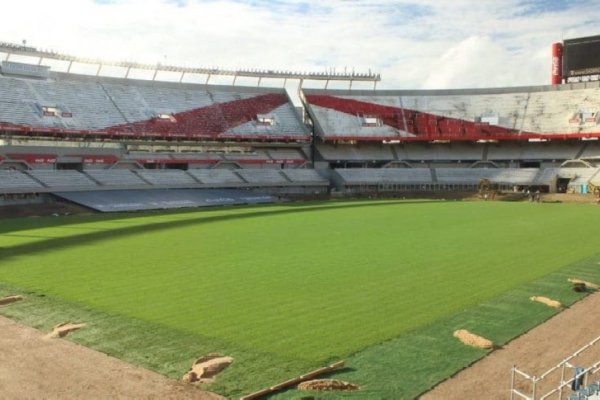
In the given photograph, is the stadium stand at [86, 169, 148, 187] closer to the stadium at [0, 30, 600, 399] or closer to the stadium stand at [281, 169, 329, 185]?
the stadium at [0, 30, 600, 399]

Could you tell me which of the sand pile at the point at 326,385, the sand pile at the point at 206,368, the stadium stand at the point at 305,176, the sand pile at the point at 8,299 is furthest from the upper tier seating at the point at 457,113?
the sand pile at the point at 326,385

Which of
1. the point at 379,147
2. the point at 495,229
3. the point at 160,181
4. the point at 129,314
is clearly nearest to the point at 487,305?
the point at 129,314

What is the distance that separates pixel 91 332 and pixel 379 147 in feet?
230

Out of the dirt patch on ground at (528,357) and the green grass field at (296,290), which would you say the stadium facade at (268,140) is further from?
the dirt patch on ground at (528,357)

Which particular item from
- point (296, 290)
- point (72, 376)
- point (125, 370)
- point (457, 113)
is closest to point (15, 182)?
point (296, 290)

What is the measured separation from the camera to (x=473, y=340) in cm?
1284

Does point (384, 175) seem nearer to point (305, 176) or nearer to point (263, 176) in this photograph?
point (305, 176)

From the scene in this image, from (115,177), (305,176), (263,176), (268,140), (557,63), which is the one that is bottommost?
(305,176)

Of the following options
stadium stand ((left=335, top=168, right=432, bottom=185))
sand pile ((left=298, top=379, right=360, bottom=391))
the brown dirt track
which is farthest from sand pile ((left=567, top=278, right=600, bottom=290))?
stadium stand ((left=335, top=168, right=432, bottom=185))

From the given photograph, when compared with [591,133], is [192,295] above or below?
below

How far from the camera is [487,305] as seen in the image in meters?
16.1

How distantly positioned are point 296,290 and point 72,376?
8.11 m

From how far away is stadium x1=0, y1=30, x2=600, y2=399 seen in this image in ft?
40.3

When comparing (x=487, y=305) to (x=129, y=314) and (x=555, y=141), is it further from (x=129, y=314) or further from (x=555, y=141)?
(x=555, y=141)
